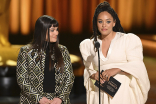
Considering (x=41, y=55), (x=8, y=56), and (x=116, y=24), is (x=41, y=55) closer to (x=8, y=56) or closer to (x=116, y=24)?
(x=116, y=24)

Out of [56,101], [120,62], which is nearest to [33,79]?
[56,101]

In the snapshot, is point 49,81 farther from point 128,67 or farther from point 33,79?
point 128,67

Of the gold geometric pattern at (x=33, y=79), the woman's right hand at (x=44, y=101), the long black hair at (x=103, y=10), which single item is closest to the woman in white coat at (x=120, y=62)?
the long black hair at (x=103, y=10)

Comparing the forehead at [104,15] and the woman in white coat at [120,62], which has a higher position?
the forehead at [104,15]

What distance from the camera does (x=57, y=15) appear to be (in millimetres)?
9383

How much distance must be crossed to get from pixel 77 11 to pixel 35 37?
24.3 feet

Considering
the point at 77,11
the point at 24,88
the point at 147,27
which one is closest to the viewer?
the point at 24,88

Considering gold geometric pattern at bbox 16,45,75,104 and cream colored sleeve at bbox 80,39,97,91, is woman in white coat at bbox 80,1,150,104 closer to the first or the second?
cream colored sleeve at bbox 80,39,97,91

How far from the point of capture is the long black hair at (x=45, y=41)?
80.7 inches

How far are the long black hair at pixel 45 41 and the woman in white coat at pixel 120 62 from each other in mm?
321

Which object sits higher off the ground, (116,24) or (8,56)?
(116,24)

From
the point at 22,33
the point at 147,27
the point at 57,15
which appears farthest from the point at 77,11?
the point at 147,27

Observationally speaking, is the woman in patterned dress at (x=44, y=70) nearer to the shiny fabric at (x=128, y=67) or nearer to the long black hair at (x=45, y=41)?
the long black hair at (x=45, y=41)

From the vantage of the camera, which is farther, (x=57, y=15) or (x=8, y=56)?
(x=57, y=15)
